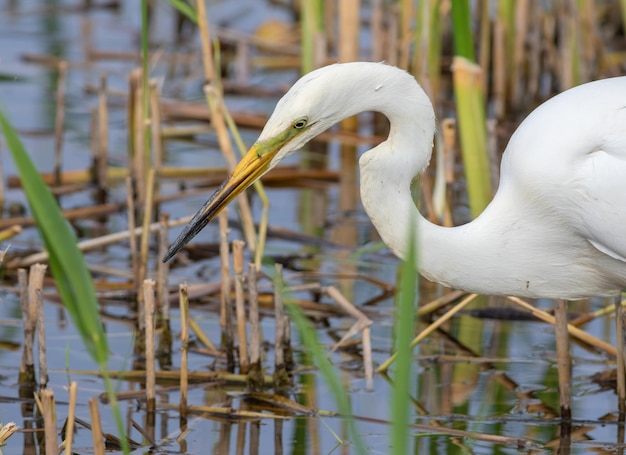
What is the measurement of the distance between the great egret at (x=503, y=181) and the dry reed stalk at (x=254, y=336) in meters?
0.57

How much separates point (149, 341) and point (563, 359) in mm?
1260

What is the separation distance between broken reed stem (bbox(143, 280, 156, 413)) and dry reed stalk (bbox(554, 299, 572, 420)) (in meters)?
1.24

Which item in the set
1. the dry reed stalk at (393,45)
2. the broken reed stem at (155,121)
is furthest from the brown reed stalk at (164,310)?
the dry reed stalk at (393,45)

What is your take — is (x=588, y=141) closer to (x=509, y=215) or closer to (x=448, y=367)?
(x=509, y=215)

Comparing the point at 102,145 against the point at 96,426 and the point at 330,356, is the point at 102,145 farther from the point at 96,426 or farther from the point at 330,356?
the point at 96,426

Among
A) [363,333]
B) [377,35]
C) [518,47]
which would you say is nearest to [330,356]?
[363,333]

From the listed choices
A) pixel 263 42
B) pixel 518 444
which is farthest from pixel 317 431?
→ pixel 263 42

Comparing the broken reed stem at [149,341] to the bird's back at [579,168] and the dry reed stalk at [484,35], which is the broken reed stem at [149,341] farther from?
the dry reed stalk at [484,35]

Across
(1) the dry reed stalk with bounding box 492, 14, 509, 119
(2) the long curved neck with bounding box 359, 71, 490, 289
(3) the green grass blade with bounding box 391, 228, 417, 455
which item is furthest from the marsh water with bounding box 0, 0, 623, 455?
(1) the dry reed stalk with bounding box 492, 14, 509, 119

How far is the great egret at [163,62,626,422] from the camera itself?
3.11m

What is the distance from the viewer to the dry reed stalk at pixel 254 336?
383 centimetres

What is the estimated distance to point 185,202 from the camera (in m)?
5.80

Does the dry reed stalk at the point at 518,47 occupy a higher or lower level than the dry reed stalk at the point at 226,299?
higher

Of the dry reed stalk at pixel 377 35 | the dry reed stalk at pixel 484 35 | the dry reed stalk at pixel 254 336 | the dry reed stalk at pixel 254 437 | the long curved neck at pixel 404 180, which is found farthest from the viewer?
the dry reed stalk at pixel 377 35
